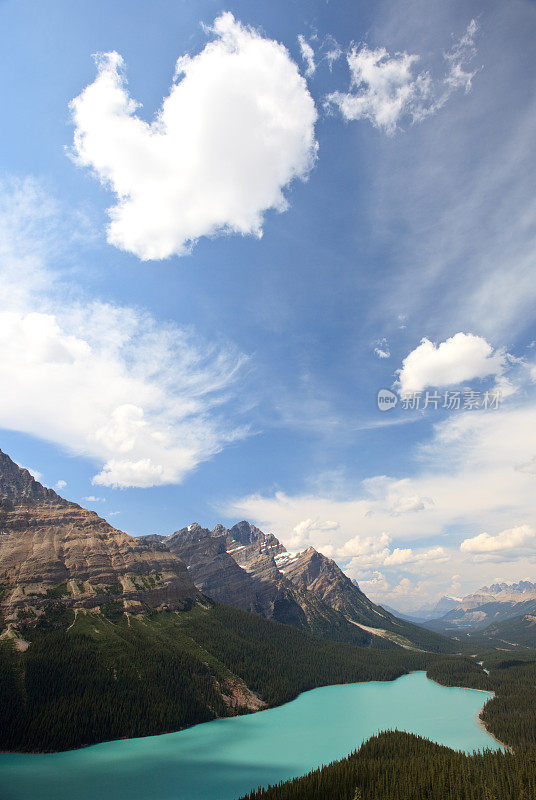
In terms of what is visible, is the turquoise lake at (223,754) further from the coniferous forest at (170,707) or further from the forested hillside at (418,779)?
the forested hillside at (418,779)

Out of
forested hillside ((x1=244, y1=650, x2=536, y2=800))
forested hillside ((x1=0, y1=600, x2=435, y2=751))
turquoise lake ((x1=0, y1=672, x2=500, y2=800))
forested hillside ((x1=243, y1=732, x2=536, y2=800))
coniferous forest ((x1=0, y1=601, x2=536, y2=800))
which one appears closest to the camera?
forested hillside ((x1=243, y1=732, x2=536, y2=800))

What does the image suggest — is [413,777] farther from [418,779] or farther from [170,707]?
[170,707]

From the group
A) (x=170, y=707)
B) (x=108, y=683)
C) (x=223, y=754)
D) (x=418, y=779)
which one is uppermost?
(x=108, y=683)

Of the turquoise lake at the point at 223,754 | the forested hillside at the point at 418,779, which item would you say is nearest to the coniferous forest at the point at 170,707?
the forested hillside at the point at 418,779

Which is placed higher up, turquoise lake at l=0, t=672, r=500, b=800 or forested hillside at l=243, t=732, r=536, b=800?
forested hillside at l=243, t=732, r=536, b=800

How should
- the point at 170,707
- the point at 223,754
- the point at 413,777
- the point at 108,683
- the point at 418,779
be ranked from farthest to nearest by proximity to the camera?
1. the point at 170,707
2. the point at 108,683
3. the point at 223,754
4. the point at 413,777
5. the point at 418,779

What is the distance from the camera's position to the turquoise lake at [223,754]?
299 feet

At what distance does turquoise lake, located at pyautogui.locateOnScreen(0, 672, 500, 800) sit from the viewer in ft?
299

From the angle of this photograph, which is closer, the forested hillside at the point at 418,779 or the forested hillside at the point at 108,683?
the forested hillside at the point at 418,779

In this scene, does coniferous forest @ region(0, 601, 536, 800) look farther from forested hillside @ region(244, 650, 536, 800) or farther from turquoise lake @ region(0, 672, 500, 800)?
turquoise lake @ region(0, 672, 500, 800)

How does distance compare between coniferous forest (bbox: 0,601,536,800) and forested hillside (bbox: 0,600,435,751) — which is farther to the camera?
forested hillside (bbox: 0,600,435,751)

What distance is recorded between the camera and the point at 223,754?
383 ft

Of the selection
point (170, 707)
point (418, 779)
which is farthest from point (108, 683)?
point (418, 779)

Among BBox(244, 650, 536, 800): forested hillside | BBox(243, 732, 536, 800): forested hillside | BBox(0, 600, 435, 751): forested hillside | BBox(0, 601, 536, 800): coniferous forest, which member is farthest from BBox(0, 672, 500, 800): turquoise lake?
BBox(243, 732, 536, 800): forested hillside
